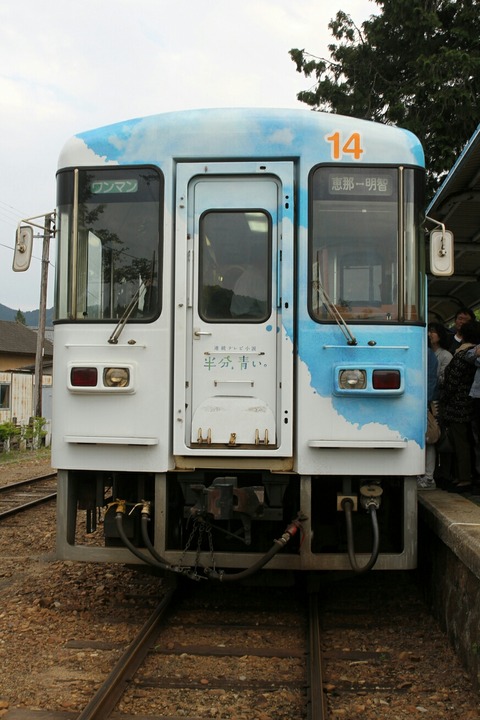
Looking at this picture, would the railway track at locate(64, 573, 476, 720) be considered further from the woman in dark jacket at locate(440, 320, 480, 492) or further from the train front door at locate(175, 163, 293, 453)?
the train front door at locate(175, 163, 293, 453)

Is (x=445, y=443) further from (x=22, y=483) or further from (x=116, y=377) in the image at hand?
(x=22, y=483)

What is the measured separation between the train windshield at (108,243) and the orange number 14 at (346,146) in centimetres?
117

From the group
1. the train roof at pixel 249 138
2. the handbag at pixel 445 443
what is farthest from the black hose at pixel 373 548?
the train roof at pixel 249 138

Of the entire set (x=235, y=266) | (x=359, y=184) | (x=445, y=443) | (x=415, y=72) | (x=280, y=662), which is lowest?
(x=280, y=662)

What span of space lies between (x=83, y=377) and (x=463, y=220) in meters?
4.44

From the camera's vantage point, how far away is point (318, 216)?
Result: 5266mm

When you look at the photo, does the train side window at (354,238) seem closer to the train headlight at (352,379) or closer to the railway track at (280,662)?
the train headlight at (352,379)

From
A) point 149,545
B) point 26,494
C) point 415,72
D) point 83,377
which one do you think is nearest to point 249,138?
point 83,377

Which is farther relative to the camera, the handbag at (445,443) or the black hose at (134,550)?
the handbag at (445,443)

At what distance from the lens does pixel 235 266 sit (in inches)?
209

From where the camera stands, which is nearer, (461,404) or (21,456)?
(461,404)

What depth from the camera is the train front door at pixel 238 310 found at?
16.9 ft

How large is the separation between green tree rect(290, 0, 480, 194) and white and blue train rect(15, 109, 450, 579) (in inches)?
487

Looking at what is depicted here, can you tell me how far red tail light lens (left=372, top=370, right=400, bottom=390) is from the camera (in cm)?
508
